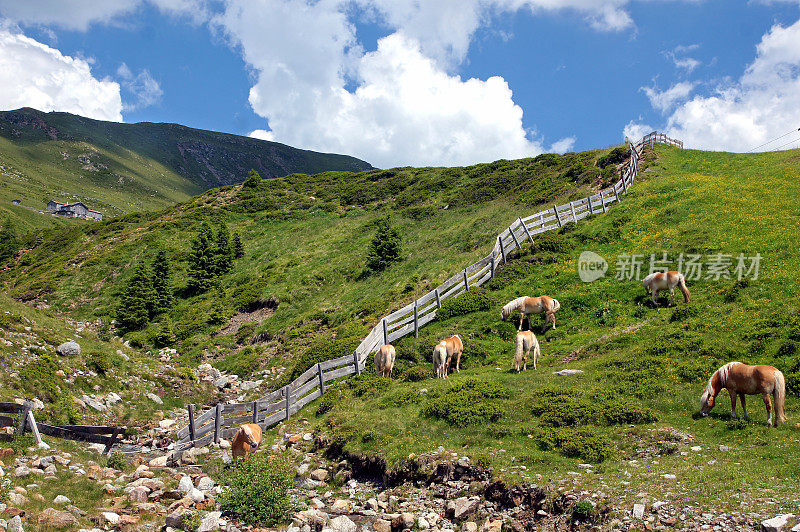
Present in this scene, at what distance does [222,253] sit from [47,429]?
3120cm

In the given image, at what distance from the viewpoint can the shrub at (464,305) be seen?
70.1 feet

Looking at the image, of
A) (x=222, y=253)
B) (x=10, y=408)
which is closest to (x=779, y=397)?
(x=10, y=408)

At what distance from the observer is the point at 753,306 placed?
14.9 meters

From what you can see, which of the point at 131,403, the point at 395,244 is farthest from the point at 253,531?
the point at 395,244

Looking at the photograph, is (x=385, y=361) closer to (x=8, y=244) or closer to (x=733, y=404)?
(x=733, y=404)

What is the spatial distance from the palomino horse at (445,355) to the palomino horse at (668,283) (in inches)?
315

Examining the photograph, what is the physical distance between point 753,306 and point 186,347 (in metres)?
28.7

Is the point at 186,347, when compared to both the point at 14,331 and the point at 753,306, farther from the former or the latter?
the point at 753,306

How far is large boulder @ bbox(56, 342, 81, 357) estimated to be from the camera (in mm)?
17877

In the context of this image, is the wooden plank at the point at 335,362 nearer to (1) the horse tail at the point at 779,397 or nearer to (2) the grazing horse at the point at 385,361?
(2) the grazing horse at the point at 385,361

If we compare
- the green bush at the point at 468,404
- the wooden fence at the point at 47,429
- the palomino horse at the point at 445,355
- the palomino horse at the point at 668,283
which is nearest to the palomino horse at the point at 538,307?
the palomino horse at the point at 445,355

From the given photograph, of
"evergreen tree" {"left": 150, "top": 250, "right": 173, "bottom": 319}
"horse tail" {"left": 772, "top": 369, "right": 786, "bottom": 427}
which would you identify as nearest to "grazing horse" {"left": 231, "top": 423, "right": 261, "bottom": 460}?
"horse tail" {"left": 772, "top": 369, "right": 786, "bottom": 427}

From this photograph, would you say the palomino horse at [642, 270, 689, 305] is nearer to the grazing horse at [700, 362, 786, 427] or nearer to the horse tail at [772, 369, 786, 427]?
the grazing horse at [700, 362, 786, 427]

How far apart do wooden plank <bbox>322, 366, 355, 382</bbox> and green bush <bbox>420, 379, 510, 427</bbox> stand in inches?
202
